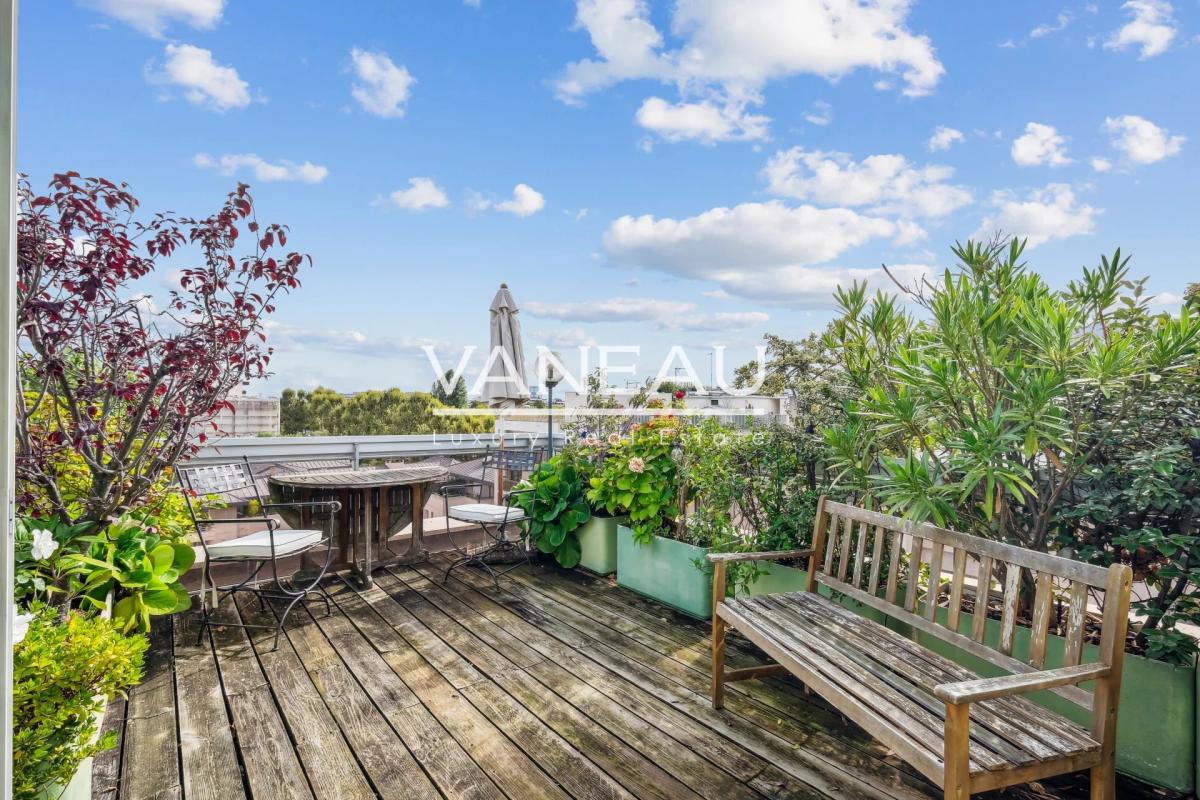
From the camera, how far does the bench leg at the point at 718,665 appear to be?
2346mm

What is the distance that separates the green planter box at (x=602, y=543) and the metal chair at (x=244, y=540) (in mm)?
1648

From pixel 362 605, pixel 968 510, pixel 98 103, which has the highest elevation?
pixel 98 103

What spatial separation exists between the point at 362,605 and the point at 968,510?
3184 millimetres

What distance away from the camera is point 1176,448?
1.82 meters

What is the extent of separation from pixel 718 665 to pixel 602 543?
1770 mm

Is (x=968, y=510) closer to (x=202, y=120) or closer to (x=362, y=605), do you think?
(x=362, y=605)

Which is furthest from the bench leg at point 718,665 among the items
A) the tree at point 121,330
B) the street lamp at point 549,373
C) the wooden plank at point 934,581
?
the street lamp at point 549,373

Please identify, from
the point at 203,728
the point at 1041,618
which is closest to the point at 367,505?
the point at 203,728

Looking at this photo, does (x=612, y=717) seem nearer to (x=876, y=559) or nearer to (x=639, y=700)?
(x=639, y=700)

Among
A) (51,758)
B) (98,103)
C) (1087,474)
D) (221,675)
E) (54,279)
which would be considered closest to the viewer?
(51,758)

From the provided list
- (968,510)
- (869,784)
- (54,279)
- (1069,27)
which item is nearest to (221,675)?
(54,279)

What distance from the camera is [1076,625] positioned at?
1.65 meters

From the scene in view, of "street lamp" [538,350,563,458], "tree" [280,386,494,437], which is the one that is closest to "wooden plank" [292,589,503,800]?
"street lamp" [538,350,563,458]

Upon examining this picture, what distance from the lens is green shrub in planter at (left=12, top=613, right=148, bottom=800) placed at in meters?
1.32
